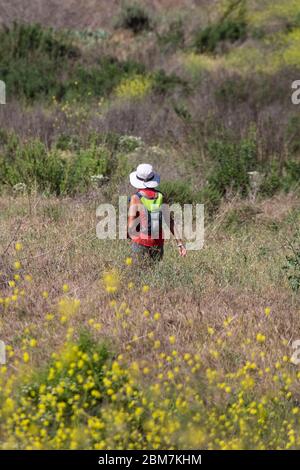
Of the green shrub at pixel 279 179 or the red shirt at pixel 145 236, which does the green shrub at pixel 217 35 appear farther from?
the red shirt at pixel 145 236

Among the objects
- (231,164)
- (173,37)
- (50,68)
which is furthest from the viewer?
(173,37)

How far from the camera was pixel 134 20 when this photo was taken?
1980 cm

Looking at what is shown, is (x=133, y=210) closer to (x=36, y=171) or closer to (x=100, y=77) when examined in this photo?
(x=36, y=171)

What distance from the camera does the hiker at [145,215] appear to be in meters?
6.32

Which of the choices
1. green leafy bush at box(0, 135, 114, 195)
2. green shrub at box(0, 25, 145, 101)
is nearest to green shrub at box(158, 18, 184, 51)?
green shrub at box(0, 25, 145, 101)

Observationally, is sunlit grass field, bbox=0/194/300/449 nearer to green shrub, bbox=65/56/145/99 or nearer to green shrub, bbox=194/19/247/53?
green shrub, bbox=65/56/145/99

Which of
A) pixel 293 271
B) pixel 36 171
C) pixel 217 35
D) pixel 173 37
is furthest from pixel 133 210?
pixel 173 37

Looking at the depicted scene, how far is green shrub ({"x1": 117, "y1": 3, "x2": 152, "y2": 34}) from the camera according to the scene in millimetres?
19625

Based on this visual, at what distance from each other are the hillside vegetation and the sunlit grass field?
0.05 ft

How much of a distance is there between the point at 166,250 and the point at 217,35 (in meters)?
11.7

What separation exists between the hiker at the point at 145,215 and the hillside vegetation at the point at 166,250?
201 mm

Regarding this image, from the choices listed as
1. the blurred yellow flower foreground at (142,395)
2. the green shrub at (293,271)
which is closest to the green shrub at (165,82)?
the green shrub at (293,271)
